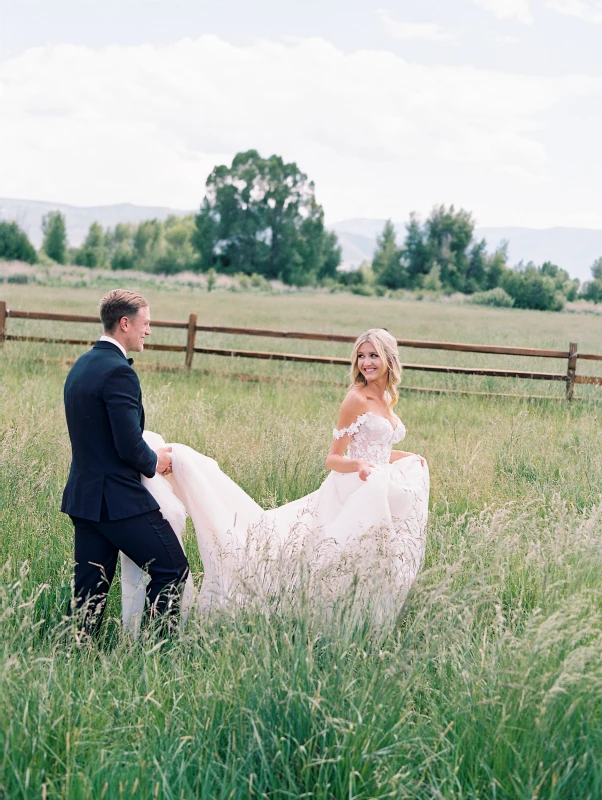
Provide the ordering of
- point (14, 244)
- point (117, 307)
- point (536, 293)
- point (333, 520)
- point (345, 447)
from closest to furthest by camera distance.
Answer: point (117, 307)
point (333, 520)
point (345, 447)
point (14, 244)
point (536, 293)

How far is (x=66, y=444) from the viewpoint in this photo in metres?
7.10

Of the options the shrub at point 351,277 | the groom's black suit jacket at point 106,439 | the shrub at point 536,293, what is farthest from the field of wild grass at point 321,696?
the shrub at point 351,277

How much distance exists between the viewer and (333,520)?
466cm

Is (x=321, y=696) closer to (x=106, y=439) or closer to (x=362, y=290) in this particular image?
(x=106, y=439)

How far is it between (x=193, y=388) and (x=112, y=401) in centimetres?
916

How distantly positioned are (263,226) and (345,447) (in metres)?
79.9

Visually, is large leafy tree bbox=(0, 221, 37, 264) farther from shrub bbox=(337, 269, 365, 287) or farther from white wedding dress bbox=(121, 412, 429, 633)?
white wedding dress bbox=(121, 412, 429, 633)

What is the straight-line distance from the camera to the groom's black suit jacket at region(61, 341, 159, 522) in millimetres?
3693

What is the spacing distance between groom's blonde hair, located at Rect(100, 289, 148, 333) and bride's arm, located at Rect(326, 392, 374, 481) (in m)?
1.44

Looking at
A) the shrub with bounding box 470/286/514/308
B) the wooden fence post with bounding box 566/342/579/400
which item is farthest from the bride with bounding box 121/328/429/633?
the shrub with bounding box 470/286/514/308

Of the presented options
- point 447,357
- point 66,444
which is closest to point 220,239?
point 447,357

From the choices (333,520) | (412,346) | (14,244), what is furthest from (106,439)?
(14,244)

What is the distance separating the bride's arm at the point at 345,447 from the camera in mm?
4609

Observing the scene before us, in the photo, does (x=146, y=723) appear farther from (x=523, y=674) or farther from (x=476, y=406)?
(x=476, y=406)
